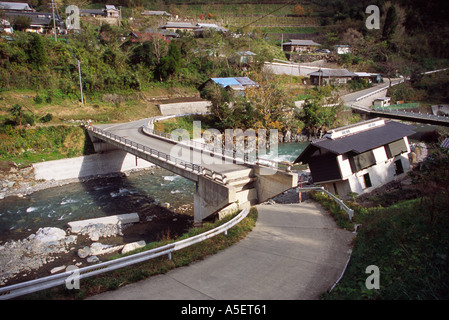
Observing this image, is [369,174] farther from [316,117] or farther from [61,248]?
[61,248]

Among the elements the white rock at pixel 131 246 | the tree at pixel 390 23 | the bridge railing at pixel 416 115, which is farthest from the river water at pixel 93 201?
the tree at pixel 390 23

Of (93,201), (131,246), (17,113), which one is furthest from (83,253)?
(17,113)

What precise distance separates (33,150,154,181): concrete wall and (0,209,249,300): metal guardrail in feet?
68.4

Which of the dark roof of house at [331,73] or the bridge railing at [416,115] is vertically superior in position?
the dark roof of house at [331,73]

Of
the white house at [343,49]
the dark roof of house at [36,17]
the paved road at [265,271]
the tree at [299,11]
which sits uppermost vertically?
the tree at [299,11]

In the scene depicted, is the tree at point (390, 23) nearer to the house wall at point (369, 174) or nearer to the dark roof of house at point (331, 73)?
the dark roof of house at point (331, 73)

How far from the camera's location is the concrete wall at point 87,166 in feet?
87.6

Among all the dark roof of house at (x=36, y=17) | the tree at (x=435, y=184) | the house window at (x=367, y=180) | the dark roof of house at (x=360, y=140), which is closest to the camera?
the tree at (x=435, y=184)

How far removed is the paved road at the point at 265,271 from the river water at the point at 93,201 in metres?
11.3

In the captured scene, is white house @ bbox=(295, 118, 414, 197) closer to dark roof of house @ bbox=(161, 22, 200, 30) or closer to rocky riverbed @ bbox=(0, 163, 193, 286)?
rocky riverbed @ bbox=(0, 163, 193, 286)

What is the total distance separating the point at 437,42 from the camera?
67062 mm

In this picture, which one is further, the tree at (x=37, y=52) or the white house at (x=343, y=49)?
the white house at (x=343, y=49)

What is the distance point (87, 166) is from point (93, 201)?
7.14m
